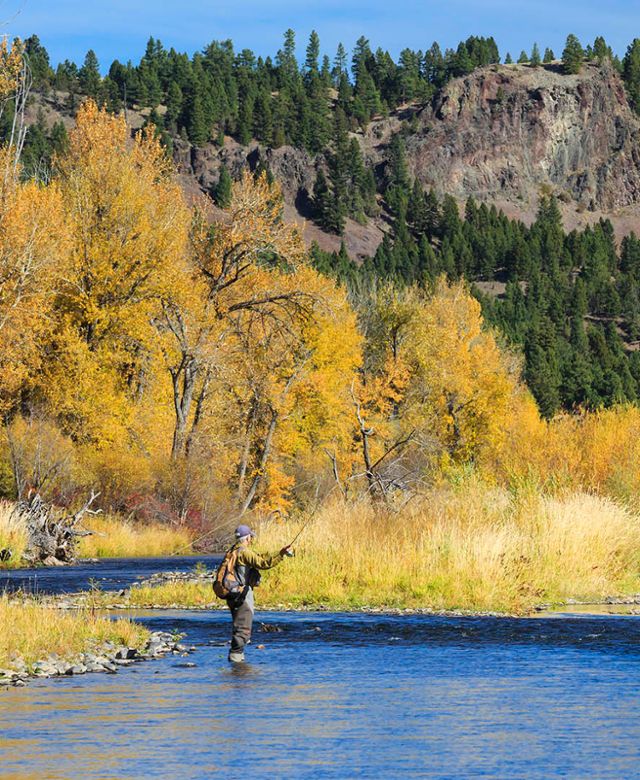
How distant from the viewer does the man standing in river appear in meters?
16.3

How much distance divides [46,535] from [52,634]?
17658mm

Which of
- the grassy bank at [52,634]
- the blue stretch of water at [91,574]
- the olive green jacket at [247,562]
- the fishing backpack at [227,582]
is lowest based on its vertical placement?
the grassy bank at [52,634]

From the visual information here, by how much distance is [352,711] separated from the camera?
12.9m

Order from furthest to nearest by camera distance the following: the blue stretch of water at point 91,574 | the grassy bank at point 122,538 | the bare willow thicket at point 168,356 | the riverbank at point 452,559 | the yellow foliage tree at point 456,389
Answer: the yellow foliage tree at point 456,389, the bare willow thicket at point 168,356, the grassy bank at point 122,538, the blue stretch of water at point 91,574, the riverbank at point 452,559

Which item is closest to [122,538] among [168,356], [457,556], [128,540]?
[128,540]

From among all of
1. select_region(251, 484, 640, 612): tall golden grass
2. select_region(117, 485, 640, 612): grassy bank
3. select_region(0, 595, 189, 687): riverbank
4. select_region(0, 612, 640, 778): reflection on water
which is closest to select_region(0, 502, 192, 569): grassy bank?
select_region(117, 485, 640, 612): grassy bank

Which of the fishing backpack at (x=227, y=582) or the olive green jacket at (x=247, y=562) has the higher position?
the olive green jacket at (x=247, y=562)

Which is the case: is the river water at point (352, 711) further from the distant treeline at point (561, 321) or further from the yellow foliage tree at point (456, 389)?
the distant treeline at point (561, 321)

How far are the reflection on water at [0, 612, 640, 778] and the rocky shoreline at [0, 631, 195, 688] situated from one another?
0.36m

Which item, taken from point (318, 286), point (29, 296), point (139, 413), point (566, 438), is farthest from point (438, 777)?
point (566, 438)

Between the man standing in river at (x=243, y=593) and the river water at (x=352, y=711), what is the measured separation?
1.05 ft

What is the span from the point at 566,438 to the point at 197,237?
2003cm

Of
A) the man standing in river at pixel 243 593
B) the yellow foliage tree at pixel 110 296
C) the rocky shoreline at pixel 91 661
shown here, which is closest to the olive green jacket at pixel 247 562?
the man standing in river at pixel 243 593

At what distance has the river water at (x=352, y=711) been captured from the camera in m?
10.5
